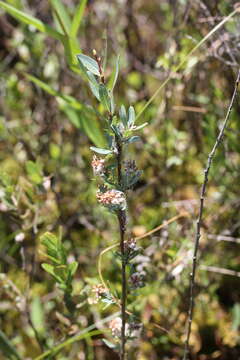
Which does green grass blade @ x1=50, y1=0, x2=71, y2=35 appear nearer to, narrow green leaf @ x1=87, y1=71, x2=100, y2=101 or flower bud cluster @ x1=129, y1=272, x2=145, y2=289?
narrow green leaf @ x1=87, y1=71, x2=100, y2=101

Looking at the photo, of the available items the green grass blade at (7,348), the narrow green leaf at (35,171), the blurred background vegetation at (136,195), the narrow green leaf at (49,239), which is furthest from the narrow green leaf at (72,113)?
the green grass blade at (7,348)

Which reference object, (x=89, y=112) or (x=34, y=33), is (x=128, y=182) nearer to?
(x=89, y=112)

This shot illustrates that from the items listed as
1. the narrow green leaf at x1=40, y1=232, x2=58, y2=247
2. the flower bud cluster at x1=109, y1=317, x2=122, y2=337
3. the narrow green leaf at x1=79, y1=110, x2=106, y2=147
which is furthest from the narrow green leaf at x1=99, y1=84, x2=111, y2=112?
the narrow green leaf at x1=79, y1=110, x2=106, y2=147

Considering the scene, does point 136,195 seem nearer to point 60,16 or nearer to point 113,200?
point 60,16

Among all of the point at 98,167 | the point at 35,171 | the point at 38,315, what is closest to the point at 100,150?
the point at 98,167

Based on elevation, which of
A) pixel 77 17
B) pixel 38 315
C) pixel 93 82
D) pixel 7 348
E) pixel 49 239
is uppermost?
pixel 77 17

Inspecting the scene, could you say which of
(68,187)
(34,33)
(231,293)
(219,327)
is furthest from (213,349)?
(34,33)

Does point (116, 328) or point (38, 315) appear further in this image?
point (38, 315)
